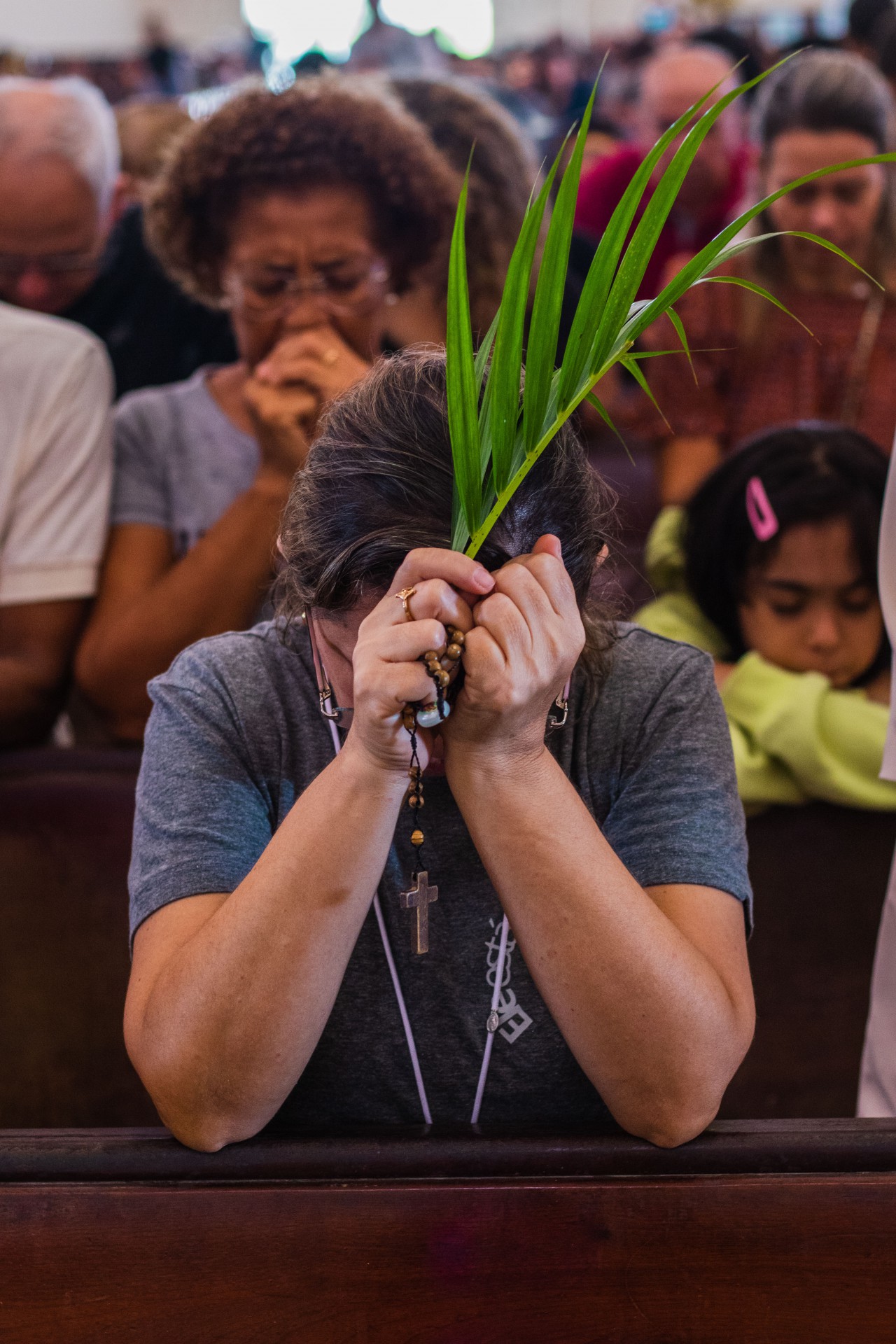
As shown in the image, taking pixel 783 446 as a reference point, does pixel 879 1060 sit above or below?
below

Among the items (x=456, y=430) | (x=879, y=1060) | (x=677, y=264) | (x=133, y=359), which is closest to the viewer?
(x=456, y=430)

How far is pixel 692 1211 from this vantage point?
3.17ft

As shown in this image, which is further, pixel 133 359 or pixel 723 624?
pixel 133 359

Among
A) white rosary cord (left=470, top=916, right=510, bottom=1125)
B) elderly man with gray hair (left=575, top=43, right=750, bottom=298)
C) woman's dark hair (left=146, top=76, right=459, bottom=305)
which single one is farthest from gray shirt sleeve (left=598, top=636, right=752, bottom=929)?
elderly man with gray hair (left=575, top=43, right=750, bottom=298)

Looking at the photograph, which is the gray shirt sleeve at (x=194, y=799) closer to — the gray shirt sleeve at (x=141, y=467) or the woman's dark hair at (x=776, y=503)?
the gray shirt sleeve at (x=141, y=467)

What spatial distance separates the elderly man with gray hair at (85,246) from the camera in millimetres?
2273

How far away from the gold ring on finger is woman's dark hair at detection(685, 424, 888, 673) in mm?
1097

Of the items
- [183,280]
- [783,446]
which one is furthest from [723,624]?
[183,280]

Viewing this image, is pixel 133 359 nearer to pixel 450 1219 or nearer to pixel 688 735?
pixel 688 735

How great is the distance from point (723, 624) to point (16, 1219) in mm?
1360

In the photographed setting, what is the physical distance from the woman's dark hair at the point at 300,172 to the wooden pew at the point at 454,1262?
57.9 inches

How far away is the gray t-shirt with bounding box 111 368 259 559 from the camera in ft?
6.77

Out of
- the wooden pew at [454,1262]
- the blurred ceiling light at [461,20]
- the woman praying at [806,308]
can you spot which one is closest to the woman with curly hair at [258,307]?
the woman praying at [806,308]

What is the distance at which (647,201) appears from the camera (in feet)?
9.89
